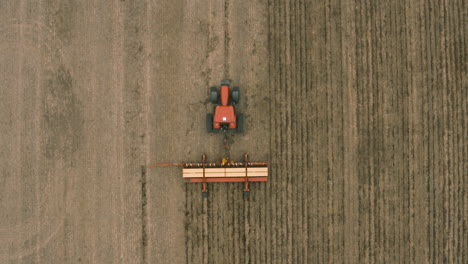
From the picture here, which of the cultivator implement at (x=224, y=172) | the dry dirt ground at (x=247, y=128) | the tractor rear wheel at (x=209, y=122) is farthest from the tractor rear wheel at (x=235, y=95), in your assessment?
the cultivator implement at (x=224, y=172)

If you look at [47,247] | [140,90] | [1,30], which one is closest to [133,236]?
[47,247]

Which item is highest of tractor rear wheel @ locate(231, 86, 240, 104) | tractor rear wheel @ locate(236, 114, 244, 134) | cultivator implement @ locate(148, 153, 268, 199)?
tractor rear wheel @ locate(231, 86, 240, 104)

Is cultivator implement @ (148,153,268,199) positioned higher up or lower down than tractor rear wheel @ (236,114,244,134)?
lower down

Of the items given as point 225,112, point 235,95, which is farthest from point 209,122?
point 235,95

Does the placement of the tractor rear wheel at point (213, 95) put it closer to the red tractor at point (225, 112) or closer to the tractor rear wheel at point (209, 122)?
the red tractor at point (225, 112)

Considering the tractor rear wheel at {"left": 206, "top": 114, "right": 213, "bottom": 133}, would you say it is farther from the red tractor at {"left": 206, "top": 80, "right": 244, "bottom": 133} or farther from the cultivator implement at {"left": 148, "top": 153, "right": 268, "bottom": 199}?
the cultivator implement at {"left": 148, "top": 153, "right": 268, "bottom": 199}

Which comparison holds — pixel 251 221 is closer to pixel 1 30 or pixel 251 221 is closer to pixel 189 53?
pixel 189 53

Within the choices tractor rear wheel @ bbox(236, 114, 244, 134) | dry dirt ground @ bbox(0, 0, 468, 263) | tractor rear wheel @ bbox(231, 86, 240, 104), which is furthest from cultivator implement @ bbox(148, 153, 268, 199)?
tractor rear wheel @ bbox(231, 86, 240, 104)
